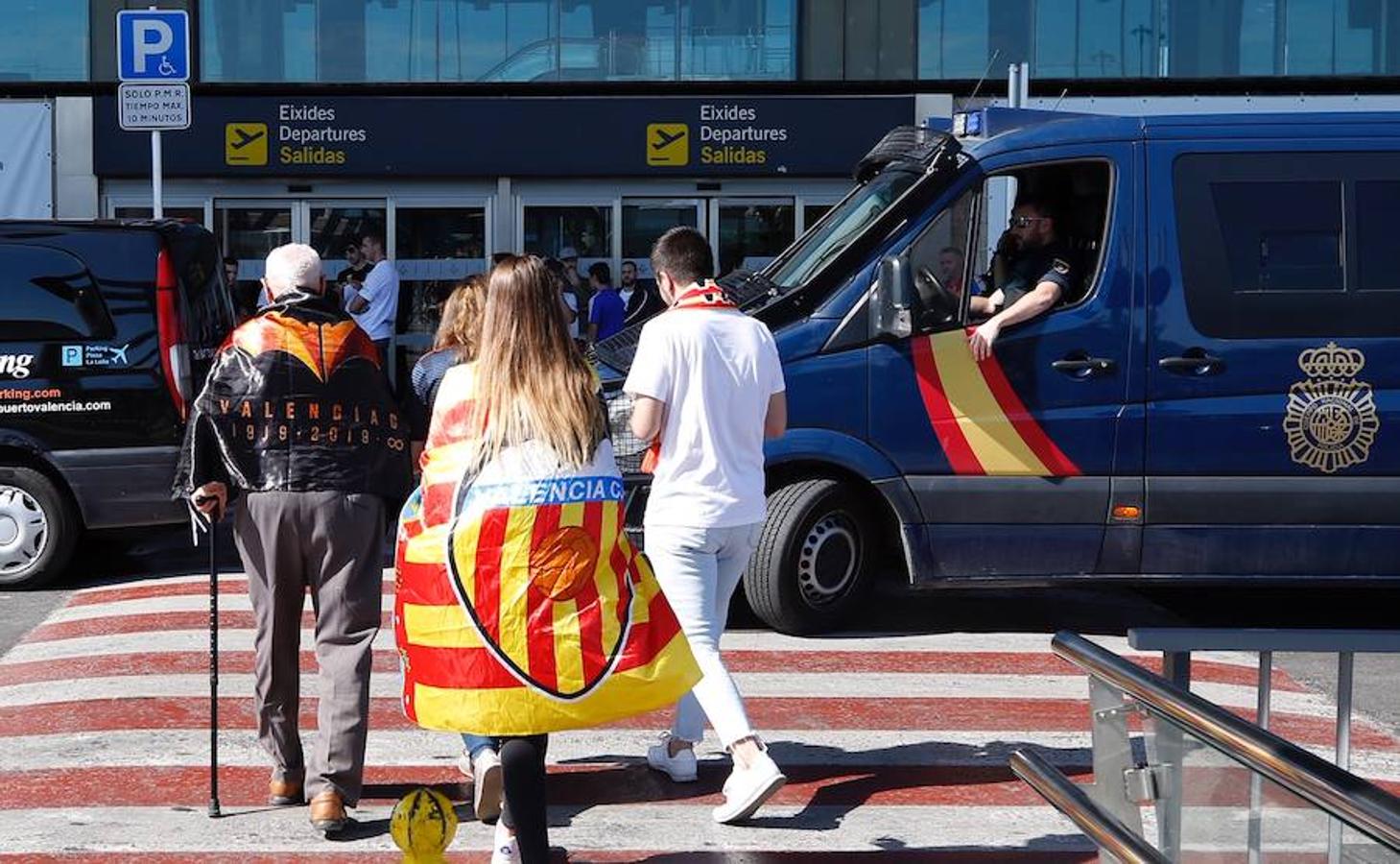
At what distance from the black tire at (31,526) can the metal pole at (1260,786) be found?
7.71 m

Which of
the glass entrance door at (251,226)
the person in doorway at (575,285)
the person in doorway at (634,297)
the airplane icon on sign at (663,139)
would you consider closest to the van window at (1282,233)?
the person in doorway at (575,285)

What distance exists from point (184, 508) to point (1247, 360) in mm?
5640

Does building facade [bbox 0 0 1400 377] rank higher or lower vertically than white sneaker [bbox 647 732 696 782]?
higher

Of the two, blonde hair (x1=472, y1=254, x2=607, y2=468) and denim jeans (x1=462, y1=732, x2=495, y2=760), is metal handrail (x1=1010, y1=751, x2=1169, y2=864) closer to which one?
blonde hair (x1=472, y1=254, x2=607, y2=468)

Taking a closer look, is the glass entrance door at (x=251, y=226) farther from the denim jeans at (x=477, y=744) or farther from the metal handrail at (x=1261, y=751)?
the metal handrail at (x=1261, y=751)

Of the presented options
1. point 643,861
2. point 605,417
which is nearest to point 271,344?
point 605,417

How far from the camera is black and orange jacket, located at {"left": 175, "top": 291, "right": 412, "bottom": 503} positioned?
5746 millimetres

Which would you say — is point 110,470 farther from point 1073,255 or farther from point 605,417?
point 605,417

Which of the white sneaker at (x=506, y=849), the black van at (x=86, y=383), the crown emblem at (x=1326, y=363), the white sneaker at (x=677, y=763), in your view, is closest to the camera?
the white sneaker at (x=506, y=849)

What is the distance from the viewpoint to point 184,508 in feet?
34.1

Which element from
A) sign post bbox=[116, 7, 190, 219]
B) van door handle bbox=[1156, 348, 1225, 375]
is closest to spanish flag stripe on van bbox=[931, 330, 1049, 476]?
van door handle bbox=[1156, 348, 1225, 375]

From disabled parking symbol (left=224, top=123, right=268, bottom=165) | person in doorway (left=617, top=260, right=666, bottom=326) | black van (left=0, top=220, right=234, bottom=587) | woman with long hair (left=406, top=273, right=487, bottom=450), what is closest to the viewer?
woman with long hair (left=406, top=273, right=487, bottom=450)

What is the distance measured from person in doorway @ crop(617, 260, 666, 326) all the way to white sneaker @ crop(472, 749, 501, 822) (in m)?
13.3

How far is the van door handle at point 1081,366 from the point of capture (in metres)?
8.71
